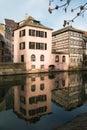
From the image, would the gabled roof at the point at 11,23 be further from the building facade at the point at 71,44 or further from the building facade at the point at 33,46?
the building facade at the point at 33,46

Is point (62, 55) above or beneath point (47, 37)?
beneath

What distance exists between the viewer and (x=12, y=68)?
38.8 meters

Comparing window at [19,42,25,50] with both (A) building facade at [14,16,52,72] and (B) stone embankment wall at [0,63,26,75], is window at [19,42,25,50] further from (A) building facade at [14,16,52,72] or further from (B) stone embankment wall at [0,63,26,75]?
(B) stone embankment wall at [0,63,26,75]

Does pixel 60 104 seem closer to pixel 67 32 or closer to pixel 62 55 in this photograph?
pixel 62 55

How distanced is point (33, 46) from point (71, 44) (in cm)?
1452

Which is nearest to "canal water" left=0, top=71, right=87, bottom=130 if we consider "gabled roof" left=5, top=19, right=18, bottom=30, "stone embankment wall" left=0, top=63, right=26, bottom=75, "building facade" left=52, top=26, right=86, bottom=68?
"stone embankment wall" left=0, top=63, right=26, bottom=75

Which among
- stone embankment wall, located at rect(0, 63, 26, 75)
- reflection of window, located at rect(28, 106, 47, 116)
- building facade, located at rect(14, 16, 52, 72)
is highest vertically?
building facade, located at rect(14, 16, 52, 72)

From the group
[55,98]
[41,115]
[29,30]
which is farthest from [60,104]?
[29,30]

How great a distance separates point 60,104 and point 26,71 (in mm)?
28064

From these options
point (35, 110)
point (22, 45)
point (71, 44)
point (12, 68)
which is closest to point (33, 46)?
point (22, 45)

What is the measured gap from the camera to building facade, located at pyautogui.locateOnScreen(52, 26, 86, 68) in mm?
54119

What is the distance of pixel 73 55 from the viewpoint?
5553 centimetres

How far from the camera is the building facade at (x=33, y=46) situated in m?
43.6

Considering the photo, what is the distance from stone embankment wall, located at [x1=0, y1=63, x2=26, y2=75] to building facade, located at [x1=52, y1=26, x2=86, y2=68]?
17662 mm
